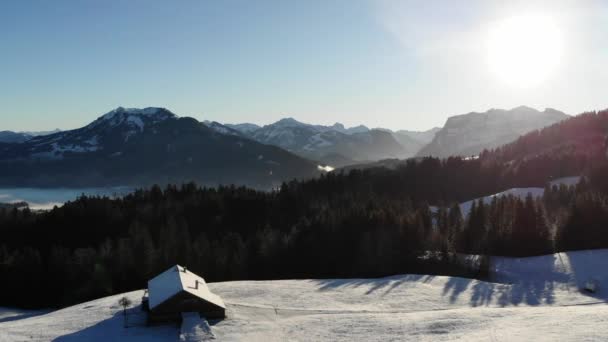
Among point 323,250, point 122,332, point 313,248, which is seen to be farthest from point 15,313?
point 323,250

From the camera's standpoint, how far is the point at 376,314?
50.9 m

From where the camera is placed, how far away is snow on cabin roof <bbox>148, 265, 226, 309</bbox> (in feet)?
157

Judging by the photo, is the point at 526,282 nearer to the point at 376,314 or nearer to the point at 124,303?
the point at 376,314

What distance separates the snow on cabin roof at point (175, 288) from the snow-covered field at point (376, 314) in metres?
2.39

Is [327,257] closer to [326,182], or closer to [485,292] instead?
[485,292]

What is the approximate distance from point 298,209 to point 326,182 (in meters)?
46.7

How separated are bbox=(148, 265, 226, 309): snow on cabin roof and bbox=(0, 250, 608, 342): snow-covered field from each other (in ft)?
7.83

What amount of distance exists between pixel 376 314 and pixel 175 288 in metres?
21.5

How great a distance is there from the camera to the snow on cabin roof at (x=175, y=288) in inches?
1887

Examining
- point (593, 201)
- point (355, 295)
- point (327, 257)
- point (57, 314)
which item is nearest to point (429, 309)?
point (355, 295)

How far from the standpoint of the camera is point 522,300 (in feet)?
202

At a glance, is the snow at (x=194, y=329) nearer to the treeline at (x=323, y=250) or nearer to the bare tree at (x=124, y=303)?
the bare tree at (x=124, y=303)

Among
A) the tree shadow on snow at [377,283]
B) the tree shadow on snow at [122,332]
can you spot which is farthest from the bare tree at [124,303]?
the tree shadow on snow at [377,283]

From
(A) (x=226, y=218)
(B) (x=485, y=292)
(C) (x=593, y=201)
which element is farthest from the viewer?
(A) (x=226, y=218)
